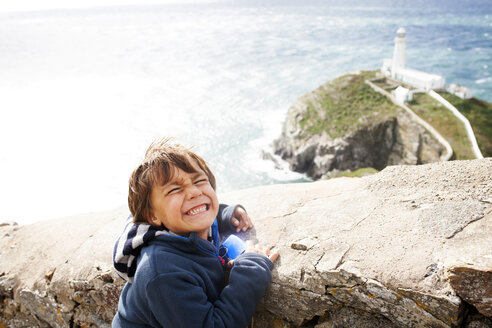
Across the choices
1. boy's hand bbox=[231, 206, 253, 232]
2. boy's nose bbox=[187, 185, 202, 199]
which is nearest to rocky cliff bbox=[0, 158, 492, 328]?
boy's hand bbox=[231, 206, 253, 232]

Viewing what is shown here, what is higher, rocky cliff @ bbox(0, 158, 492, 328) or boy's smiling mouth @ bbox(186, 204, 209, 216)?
boy's smiling mouth @ bbox(186, 204, 209, 216)

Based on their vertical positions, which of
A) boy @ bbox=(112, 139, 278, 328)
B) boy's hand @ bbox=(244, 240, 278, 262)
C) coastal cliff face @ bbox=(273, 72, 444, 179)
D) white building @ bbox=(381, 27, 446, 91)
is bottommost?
coastal cliff face @ bbox=(273, 72, 444, 179)

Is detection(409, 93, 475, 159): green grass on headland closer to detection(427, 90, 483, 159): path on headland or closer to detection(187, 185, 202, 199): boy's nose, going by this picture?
detection(427, 90, 483, 159): path on headland

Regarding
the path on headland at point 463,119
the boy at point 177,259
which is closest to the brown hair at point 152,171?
the boy at point 177,259

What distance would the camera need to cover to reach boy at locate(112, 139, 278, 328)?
9.17 feet

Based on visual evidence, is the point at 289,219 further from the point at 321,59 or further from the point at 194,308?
the point at 321,59

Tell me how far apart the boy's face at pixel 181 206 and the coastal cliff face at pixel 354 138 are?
44.9 meters

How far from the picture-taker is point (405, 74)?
58.7m

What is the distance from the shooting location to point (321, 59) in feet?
404

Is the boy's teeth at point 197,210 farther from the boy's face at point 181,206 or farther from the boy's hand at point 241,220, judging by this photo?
the boy's hand at point 241,220

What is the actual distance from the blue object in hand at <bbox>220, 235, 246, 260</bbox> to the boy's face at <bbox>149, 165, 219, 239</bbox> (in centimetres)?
45

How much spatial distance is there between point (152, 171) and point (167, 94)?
3807 inches

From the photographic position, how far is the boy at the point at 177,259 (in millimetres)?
2795

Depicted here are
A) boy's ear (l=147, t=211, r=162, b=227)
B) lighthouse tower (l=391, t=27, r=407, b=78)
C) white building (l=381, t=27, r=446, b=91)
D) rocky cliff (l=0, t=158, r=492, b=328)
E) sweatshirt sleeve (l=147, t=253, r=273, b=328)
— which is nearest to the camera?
sweatshirt sleeve (l=147, t=253, r=273, b=328)
